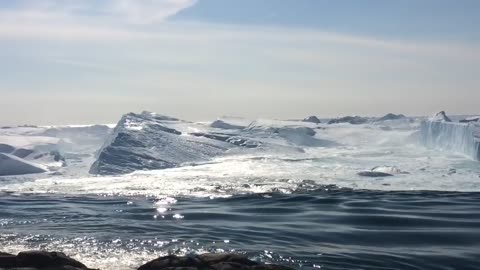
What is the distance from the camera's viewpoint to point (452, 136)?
52312 mm

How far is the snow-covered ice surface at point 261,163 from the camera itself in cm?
3562

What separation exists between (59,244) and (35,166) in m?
33.4

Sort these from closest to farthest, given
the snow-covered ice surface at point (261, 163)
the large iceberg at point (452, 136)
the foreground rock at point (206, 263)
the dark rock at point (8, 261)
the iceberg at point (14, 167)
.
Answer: the foreground rock at point (206, 263) < the dark rock at point (8, 261) < the snow-covered ice surface at point (261, 163) < the large iceberg at point (452, 136) < the iceberg at point (14, 167)

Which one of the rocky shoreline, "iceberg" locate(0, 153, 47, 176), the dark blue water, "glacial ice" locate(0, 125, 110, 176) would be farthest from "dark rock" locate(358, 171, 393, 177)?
the rocky shoreline

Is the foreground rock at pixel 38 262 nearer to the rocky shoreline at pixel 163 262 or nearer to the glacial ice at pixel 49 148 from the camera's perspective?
the rocky shoreline at pixel 163 262

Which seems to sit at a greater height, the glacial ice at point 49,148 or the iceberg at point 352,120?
the iceberg at point 352,120

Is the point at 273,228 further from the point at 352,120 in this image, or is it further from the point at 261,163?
the point at 352,120

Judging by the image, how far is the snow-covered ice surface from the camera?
3562 cm

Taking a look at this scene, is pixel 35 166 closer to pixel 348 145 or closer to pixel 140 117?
pixel 140 117

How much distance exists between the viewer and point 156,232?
67.2ft

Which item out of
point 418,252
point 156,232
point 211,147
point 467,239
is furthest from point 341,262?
point 211,147

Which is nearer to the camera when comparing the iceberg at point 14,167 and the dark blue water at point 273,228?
the dark blue water at point 273,228

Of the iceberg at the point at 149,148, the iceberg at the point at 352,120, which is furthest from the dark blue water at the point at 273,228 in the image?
the iceberg at the point at 352,120

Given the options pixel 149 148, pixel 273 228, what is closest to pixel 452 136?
pixel 149 148
